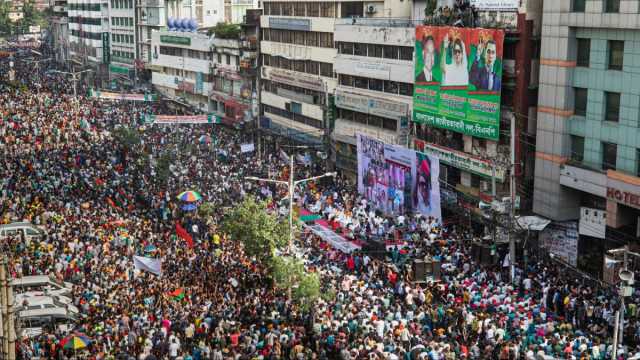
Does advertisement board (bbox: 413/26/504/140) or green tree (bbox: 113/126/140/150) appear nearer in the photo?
advertisement board (bbox: 413/26/504/140)

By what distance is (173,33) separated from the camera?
9512 centimetres

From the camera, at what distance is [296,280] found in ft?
110

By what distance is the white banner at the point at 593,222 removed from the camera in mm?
38344

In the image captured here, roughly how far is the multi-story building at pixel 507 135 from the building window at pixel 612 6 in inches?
198

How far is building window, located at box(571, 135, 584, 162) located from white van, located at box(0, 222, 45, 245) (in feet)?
77.5

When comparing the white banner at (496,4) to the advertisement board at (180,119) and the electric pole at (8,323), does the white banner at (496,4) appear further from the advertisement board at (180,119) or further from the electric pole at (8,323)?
the electric pole at (8,323)

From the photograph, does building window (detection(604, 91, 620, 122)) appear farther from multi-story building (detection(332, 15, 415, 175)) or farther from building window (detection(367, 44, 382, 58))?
building window (detection(367, 44, 382, 58))

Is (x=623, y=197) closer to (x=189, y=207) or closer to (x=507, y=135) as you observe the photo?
(x=507, y=135)

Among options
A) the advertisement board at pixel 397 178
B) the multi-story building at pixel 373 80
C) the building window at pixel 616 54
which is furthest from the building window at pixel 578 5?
the multi-story building at pixel 373 80

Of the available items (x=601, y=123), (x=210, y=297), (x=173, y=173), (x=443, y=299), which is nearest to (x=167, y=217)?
(x=173, y=173)

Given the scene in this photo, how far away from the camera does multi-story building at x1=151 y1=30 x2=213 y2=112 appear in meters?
88.2

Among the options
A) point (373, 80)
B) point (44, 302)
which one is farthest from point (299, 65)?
point (44, 302)

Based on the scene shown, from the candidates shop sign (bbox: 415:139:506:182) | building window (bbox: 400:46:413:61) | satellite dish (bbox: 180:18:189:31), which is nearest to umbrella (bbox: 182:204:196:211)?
shop sign (bbox: 415:139:506:182)

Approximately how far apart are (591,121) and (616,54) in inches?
120
